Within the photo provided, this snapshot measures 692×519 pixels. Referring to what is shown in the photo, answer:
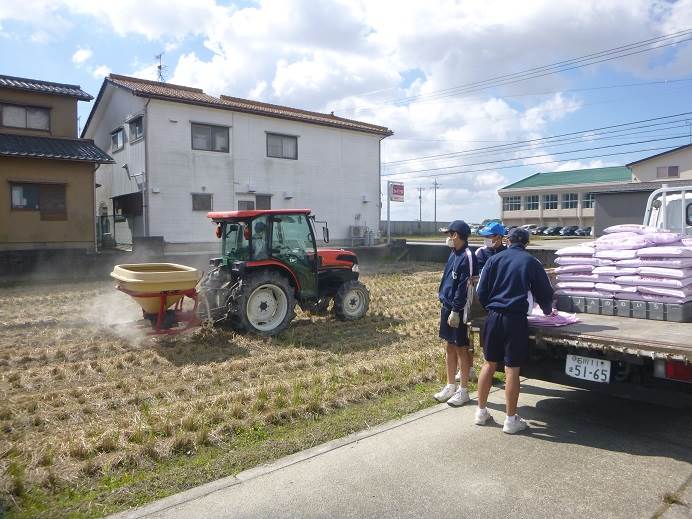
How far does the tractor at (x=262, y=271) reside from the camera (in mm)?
7715

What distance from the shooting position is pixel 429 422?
4.58 metres

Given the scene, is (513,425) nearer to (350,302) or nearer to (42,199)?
(350,302)

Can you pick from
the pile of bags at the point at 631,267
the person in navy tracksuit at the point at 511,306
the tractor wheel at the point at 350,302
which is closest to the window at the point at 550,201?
the tractor wheel at the point at 350,302

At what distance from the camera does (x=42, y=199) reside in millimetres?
17234

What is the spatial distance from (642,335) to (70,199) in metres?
17.9

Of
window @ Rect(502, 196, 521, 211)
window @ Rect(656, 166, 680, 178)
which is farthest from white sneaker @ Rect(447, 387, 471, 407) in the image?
window @ Rect(502, 196, 521, 211)

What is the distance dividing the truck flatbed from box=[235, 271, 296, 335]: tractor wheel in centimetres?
375

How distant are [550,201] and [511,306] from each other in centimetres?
5578

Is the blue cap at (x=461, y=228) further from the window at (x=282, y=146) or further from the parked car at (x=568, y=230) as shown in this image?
the parked car at (x=568, y=230)

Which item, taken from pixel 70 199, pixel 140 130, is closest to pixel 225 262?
pixel 70 199

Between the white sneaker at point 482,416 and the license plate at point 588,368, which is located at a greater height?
the license plate at point 588,368

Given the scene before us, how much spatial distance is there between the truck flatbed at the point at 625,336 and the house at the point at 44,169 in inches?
628

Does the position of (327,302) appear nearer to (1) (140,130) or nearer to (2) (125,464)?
(2) (125,464)

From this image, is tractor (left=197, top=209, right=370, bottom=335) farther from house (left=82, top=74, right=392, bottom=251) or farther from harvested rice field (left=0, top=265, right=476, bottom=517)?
house (left=82, top=74, right=392, bottom=251)
